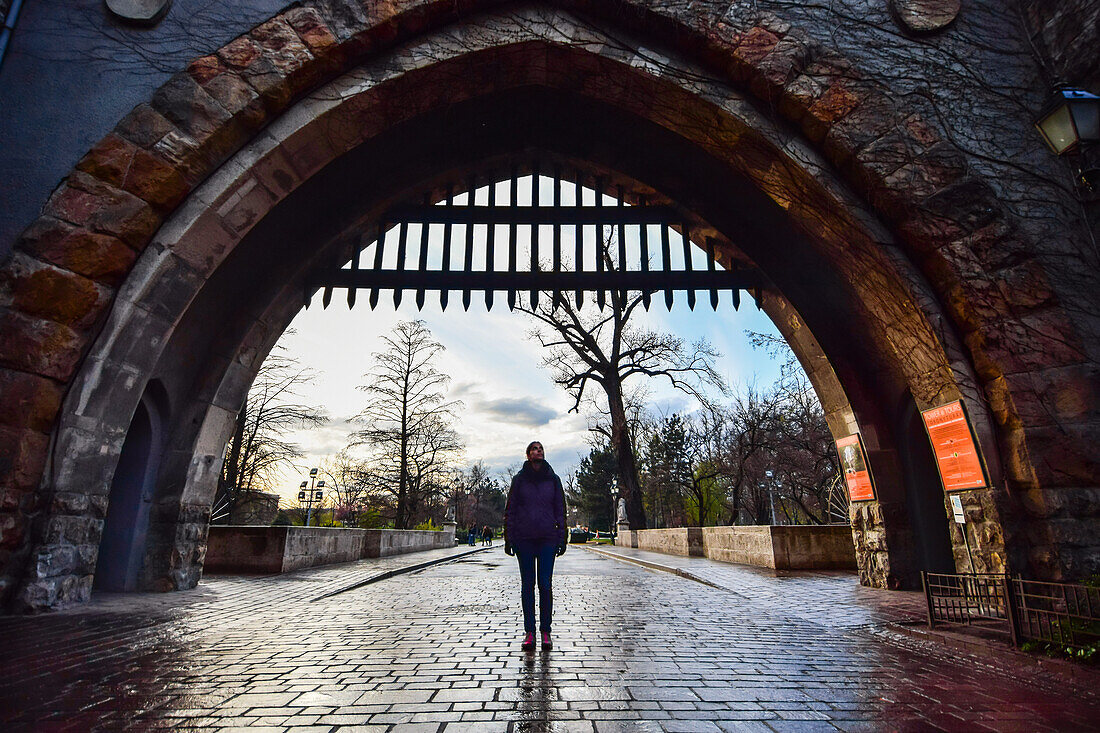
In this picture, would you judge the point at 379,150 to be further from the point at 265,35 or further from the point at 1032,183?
the point at 1032,183

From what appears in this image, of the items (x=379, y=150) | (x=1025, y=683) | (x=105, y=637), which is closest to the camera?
(x=1025, y=683)

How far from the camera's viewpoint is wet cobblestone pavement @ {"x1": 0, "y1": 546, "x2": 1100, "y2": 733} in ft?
9.12

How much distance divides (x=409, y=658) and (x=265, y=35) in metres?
7.01

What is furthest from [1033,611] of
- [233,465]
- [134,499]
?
[233,465]

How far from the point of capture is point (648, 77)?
693cm

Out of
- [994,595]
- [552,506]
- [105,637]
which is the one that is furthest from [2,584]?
[994,595]

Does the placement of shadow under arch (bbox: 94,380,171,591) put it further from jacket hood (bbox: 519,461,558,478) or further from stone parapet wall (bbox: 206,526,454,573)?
jacket hood (bbox: 519,461,558,478)

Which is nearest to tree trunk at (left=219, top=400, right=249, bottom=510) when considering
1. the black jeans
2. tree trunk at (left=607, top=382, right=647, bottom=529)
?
tree trunk at (left=607, top=382, right=647, bottom=529)

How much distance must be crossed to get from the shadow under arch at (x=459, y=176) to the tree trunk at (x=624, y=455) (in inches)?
493

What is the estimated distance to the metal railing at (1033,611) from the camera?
4.24m

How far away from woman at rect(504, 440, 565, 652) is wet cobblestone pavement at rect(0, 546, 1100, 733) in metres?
0.38

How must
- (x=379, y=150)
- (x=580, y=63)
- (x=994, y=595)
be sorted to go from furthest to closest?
(x=379, y=150) < (x=580, y=63) < (x=994, y=595)

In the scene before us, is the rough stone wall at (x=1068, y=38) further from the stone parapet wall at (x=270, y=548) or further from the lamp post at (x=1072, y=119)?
the stone parapet wall at (x=270, y=548)

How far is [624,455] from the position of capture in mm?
21938
